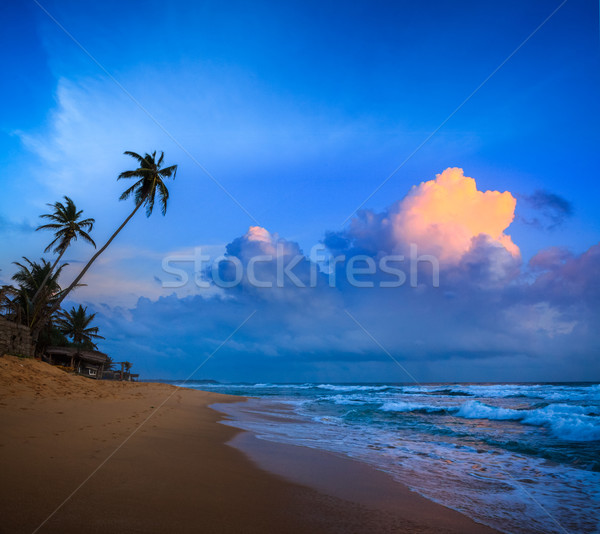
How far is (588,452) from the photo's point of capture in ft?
28.5

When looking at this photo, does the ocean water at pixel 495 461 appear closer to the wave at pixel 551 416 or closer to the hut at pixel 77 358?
the wave at pixel 551 416

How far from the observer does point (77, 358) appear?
33188 mm

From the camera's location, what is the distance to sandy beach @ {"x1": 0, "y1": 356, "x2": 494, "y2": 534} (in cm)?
330

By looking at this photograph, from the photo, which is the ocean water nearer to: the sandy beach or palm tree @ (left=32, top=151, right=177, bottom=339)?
the sandy beach

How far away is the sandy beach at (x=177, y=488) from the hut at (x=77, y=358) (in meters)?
29.0

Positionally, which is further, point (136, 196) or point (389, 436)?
point (136, 196)

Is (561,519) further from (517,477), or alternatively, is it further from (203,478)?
(203,478)

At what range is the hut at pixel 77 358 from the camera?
3219cm

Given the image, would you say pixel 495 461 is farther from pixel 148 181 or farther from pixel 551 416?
pixel 148 181

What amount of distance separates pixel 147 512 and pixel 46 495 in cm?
111

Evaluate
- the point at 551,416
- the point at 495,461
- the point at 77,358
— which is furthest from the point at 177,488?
the point at 77,358

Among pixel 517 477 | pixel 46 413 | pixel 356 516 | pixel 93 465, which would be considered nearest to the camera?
pixel 356 516

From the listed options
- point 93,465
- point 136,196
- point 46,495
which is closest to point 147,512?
point 46,495

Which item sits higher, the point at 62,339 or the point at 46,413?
the point at 62,339
